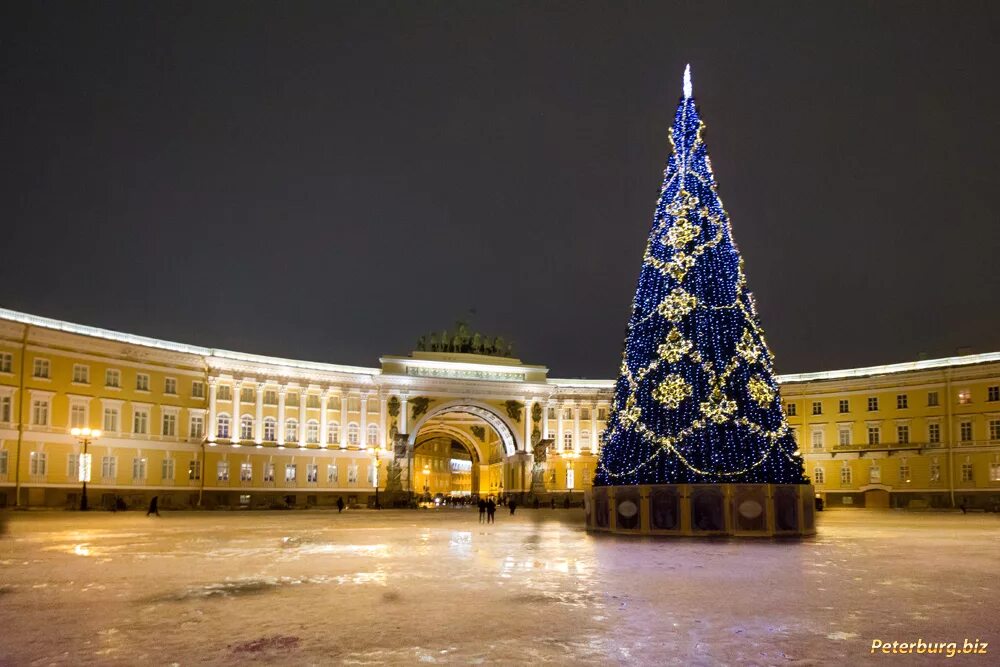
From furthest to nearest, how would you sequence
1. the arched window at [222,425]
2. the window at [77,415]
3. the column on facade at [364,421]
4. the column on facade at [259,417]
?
the column on facade at [364,421] → the column on facade at [259,417] → the arched window at [222,425] → the window at [77,415]

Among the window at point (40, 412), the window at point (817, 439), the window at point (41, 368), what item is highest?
the window at point (41, 368)

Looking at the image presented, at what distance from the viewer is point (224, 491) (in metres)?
67.1

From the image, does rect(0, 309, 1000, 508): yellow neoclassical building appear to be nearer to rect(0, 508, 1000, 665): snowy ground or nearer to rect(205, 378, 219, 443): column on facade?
rect(205, 378, 219, 443): column on facade

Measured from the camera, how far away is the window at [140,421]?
200 ft

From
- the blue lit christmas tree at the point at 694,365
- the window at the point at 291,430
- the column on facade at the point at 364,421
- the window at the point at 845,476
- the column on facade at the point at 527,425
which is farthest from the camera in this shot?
the column on facade at the point at 527,425

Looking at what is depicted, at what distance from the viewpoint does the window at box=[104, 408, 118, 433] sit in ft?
192

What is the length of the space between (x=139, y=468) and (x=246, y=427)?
35.5 ft

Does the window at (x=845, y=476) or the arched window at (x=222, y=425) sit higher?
the arched window at (x=222, y=425)

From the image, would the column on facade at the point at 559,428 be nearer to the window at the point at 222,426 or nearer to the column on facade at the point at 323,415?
the column on facade at the point at 323,415

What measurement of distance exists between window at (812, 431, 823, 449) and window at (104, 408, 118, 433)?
5251cm

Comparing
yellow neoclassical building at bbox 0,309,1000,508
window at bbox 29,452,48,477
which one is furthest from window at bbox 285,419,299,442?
window at bbox 29,452,48,477

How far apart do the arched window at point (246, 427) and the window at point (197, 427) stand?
11.3 ft

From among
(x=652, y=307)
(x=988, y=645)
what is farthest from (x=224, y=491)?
(x=988, y=645)

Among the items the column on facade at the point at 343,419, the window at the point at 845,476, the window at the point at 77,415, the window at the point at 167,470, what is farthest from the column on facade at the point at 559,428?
the window at the point at 77,415
